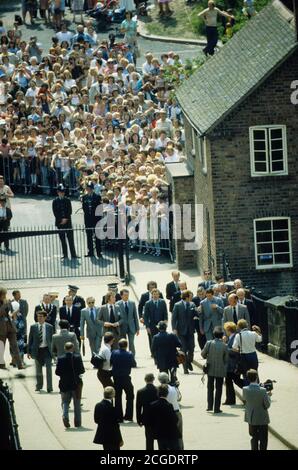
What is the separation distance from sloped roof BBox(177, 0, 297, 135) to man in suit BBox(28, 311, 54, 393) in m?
10.6

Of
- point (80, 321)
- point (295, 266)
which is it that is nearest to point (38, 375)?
point (80, 321)

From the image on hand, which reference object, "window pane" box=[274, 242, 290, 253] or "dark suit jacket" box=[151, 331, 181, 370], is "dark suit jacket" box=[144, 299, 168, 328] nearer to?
"dark suit jacket" box=[151, 331, 181, 370]

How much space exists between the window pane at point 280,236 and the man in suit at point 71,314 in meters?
8.78

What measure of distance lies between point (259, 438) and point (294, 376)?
6.23m

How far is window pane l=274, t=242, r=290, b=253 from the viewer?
45.2 meters

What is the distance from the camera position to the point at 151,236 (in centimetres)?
4712

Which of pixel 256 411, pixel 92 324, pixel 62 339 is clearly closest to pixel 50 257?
pixel 92 324

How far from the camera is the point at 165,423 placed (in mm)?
28516

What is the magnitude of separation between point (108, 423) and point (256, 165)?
17336 millimetres

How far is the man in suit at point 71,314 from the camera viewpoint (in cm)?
3775

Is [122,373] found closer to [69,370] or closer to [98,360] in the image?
[98,360]
